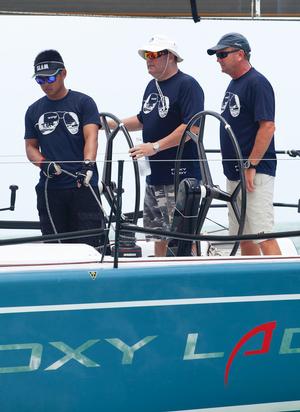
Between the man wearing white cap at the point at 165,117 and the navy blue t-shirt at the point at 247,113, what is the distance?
0.56 ft

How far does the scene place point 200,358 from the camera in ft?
13.2

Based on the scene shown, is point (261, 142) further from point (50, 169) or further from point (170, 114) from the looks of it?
point (50, 169)

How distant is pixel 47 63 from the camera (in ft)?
16.2

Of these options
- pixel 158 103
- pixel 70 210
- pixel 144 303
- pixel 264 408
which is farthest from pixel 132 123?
pixel 264 408

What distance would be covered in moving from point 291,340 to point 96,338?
0.75 meters

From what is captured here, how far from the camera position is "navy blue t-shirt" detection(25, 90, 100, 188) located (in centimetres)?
490

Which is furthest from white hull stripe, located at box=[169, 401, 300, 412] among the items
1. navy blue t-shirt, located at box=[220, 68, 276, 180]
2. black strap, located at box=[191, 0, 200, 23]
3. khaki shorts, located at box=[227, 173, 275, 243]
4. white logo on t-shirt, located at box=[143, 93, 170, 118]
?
black strap, located at box=[191, 0, 200, 23]

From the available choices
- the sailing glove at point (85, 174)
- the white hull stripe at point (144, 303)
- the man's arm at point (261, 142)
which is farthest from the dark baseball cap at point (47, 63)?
the white hull stripe at point (144, 303)

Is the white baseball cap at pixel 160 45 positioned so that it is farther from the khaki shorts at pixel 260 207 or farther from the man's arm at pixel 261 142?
the khaki shorts at pixel 260 207

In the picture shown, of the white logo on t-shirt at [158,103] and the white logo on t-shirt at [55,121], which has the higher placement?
the white logo on t-shirt at [158,103]

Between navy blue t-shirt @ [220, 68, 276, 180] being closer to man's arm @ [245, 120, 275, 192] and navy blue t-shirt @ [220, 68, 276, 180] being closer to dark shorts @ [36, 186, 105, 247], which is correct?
man's arm @ [245, 120, 275, 192]

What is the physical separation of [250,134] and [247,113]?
0.09m

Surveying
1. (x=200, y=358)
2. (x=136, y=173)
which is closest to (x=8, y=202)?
(x=136, y=173)

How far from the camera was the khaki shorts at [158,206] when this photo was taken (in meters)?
4.89
